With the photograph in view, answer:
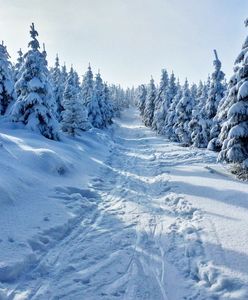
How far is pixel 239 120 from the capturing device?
55.1 ft

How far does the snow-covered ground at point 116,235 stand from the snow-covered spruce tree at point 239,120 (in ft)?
4.83

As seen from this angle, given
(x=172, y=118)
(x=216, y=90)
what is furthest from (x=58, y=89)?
(x=216, y=90)

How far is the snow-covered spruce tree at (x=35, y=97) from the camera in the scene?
26156 millimetres

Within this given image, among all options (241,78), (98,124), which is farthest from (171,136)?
(241,78)

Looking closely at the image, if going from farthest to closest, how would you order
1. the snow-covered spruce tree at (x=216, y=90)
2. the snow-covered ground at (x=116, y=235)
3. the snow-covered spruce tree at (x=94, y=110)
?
1. the snow-covered spruce tree at (x=94, y=110)
2. the snow-covered spruce tree at (x=216, y=90)
3. the snow-covered ground at (x=116, y=235)

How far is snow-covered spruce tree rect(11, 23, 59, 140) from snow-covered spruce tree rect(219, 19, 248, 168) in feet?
51.0

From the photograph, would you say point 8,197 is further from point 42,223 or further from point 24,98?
point 24,98

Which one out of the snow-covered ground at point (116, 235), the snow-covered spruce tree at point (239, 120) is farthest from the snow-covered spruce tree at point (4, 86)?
the snow-covered spruce tree at point (239, 120)

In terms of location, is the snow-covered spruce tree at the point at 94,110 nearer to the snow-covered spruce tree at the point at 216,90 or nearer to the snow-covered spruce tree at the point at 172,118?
the snow-covered spruce tree at the point at 172,118

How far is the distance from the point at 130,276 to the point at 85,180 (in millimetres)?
10409

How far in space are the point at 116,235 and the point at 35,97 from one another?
62.1 ft

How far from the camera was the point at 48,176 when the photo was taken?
1546 centimetres

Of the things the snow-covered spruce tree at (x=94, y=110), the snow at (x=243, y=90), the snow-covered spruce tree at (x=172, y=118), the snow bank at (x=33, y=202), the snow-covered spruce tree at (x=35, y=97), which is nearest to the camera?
the snow bank at (x=33, y=202)

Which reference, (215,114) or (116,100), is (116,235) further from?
(116,100)
